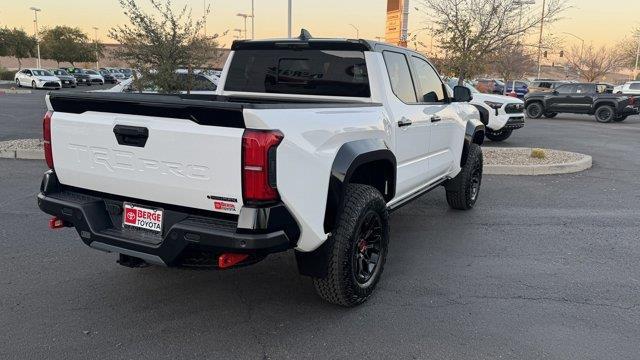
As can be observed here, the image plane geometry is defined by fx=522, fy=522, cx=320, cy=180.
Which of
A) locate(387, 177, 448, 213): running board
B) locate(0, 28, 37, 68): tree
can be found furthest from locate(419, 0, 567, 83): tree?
locate(0, 28, 37, 68): tree

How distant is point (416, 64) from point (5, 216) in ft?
16.0

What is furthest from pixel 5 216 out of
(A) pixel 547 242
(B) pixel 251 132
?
A: (A) pixel 547 242

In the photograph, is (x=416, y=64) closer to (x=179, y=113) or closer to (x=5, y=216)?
(x=179, y=113)

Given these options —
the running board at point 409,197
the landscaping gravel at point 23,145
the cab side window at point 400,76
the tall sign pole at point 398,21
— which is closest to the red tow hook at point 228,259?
the running board at point 409,197

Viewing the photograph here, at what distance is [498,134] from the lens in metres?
14.0

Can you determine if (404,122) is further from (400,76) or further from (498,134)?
(498,134)

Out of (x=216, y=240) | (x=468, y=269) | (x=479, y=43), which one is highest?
(x=479, y=43)

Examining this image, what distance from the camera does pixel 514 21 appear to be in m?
12.8

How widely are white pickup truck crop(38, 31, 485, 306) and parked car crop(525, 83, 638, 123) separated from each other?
20535 millimetres

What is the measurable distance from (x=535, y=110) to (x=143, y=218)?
23285mm

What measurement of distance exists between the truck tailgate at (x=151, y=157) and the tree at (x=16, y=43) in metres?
64.7

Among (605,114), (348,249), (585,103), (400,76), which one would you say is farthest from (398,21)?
(605,114)

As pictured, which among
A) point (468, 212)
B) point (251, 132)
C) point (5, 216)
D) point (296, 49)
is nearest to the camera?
point (251, 132)

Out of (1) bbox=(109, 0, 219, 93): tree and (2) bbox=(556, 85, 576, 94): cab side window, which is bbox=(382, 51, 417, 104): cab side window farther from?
(2) bbox=(556, 85, 576, 94): cab side window
